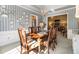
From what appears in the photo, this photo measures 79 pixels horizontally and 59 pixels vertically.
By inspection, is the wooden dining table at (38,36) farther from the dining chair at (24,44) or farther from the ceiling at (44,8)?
the ceiling at (44,8)

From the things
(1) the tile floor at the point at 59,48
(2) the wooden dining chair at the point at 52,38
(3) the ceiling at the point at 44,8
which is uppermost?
(3) the ceiling at the point at 44,8

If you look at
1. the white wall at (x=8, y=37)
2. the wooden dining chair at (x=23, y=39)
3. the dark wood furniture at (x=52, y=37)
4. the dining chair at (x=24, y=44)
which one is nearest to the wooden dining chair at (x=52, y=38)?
the dark wood furniture at (x=52, y=37)

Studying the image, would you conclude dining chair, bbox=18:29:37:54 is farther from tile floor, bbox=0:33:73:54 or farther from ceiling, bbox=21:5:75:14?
ceiling, bbox=21:5:75:14

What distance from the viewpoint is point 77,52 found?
217 cm

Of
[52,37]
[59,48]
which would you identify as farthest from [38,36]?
[59,48]

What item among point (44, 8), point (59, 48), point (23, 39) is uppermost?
point (44, 8)

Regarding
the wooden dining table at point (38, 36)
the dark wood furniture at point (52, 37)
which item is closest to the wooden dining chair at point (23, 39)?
the wooden dining table at point (38, 36)

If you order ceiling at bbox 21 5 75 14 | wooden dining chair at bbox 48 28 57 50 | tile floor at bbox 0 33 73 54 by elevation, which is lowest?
tile floor at bbox 0 33 73 54

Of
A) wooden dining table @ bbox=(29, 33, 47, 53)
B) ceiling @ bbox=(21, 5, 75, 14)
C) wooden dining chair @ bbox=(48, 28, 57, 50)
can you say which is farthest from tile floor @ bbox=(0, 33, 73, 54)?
ceiling @ bbox=(21, 5, 75, 14)

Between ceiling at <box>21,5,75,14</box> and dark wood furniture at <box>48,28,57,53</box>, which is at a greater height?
ceiling at <box>21,5,75,14</box>

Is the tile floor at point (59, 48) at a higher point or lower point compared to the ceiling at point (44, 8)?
lower

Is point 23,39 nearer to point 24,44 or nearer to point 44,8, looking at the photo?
point 24,44
